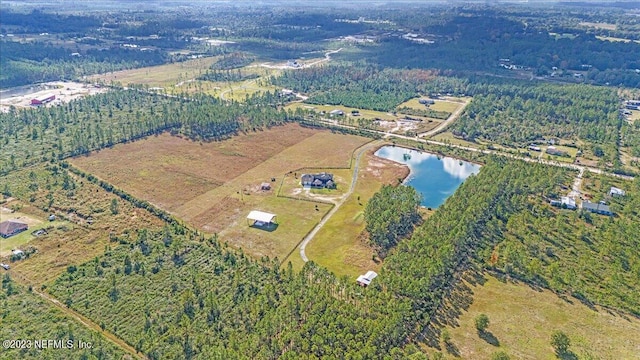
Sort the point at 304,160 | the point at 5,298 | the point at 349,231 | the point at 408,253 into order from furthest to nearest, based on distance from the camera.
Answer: the point at 304,160, the point at 349,231, the point at 408,253, the point at 5,298

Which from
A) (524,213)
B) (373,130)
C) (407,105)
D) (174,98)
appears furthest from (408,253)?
(174,98)

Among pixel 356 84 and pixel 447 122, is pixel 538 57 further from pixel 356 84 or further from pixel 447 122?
pixel 447 122

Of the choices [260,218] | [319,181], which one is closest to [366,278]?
[260,218]

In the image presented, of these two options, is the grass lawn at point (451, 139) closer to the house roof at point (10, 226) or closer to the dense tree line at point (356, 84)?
the dense tree line at point (356, 84)

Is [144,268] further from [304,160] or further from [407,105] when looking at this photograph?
[407,105]

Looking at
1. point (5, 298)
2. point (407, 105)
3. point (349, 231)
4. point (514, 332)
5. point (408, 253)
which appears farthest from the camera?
point (407, 105)

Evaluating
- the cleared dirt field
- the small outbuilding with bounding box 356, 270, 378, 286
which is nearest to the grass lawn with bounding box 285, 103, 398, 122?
the cleared dirt field
